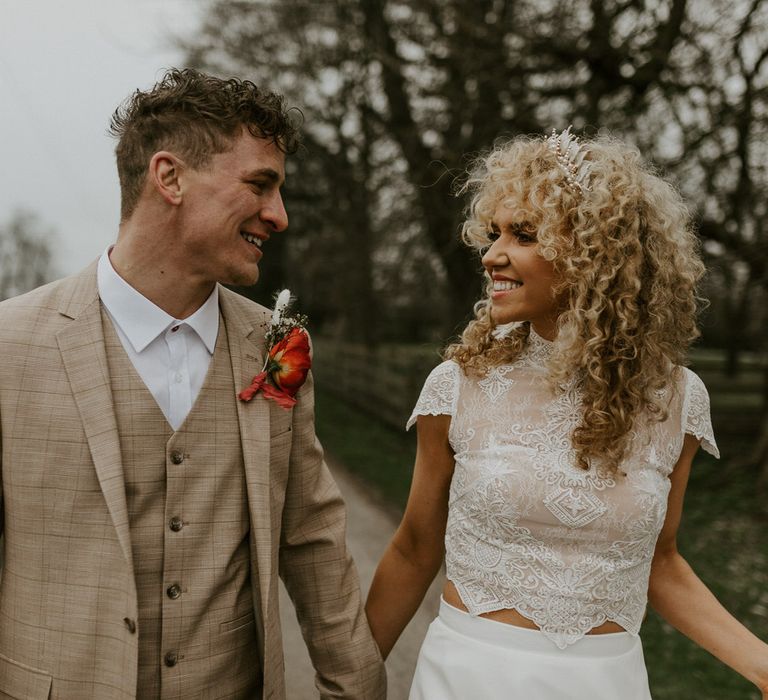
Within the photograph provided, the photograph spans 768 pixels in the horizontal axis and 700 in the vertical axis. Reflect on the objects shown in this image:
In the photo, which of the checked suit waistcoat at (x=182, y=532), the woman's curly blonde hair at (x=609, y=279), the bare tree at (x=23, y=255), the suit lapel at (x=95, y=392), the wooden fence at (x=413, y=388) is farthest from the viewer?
the bare tree at (x=23, y=255)

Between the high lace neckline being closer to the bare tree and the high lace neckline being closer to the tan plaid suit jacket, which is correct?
the tan plaid suit jacket

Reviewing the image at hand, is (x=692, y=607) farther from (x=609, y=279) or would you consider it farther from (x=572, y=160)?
(x=572, y=160)

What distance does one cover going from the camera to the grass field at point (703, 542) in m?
4.55

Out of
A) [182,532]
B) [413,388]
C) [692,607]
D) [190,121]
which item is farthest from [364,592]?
[413,388]

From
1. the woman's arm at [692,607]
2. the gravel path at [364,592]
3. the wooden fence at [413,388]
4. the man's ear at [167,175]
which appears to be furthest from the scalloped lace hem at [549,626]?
the wooden fence at [413,388]

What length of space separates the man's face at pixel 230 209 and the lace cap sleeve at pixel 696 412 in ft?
4.06

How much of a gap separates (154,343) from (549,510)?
1.09m

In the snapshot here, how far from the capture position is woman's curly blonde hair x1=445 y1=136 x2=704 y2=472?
2213 mm

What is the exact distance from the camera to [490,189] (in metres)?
2.41

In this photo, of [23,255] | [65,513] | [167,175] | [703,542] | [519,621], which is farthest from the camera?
[23,255]

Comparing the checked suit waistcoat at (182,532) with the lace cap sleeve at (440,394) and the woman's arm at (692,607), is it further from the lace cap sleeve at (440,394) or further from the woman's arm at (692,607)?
the woman's arm at (692,607)

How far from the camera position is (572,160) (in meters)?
2.32

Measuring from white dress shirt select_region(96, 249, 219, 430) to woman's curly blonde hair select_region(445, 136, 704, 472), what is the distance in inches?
31.5

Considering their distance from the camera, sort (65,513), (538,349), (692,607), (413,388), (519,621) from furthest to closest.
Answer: (413,388)
(538,349)
(692,607)
(519,621)
(65,513)
